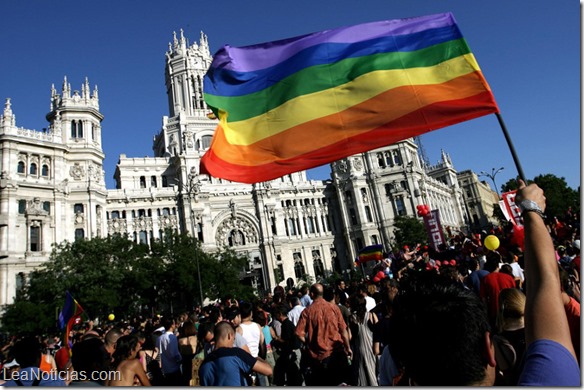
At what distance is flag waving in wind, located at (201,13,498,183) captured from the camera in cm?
553

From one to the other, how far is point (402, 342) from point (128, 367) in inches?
178

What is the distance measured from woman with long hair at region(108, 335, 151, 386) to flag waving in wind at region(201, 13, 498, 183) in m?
2.81

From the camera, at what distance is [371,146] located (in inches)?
227

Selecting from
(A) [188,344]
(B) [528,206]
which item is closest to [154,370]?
(A) [188,344]

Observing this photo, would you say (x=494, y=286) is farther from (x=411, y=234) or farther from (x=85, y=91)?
(x=85, y=91)

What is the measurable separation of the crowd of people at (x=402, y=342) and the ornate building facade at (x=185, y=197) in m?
35.0

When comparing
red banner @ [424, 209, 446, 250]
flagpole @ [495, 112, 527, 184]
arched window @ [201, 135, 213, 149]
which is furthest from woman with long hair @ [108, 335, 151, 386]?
arched window @ [201, 135, 213, 149]

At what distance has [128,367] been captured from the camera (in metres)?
5.06

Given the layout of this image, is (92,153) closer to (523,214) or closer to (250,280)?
(250,280)

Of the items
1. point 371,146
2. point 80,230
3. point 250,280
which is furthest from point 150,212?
point 371,146

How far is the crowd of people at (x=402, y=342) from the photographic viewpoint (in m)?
1.68

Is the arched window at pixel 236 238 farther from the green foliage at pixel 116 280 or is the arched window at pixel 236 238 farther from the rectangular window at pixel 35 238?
the rectangular window at pixel 35 238

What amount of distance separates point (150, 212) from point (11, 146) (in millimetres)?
17543

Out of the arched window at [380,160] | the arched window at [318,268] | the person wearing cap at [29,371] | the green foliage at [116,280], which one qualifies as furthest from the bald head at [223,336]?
the arched window at [380,160]
